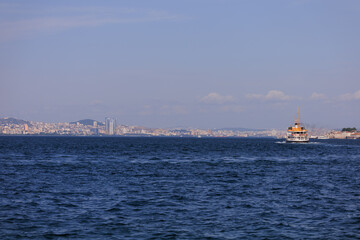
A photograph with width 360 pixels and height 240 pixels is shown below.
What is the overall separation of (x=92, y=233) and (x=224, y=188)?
733 inches

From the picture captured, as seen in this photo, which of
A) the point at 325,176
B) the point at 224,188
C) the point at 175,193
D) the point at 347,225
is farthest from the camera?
the point at 325,176

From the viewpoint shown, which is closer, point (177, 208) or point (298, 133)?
point (177, 208)

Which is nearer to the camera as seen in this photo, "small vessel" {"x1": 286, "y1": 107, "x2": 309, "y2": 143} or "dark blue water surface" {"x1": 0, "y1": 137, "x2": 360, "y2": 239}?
"dark blue water surface" {"x1": 0, "y1": 137, "x2": 360, "y2": 239}

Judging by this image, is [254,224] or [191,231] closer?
[191,231]

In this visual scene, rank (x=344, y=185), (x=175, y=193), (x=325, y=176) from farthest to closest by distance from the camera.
Answer: (x=325, y=176)
(x=344, y=185)
(x=175, y=193)

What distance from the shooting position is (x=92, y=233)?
71.8 ft

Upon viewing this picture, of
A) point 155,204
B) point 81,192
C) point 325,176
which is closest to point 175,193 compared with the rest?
point 155,204

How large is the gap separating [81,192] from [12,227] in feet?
39.8

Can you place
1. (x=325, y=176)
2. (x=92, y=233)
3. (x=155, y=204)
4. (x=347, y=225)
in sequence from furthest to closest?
1. (x=325, y=176)
2. (x=155, y=204)
3. (x=347, y=225)
4. (x=92, y=233)

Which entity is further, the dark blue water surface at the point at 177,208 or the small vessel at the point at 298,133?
the small vessel at the point at 298,133

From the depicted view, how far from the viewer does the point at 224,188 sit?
3859 cm

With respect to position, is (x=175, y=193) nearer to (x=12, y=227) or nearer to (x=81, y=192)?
(x=81, y=192)

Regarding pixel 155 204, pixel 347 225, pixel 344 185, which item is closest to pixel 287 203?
pixel 347 225

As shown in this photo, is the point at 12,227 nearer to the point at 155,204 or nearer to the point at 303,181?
the point at 155,204
